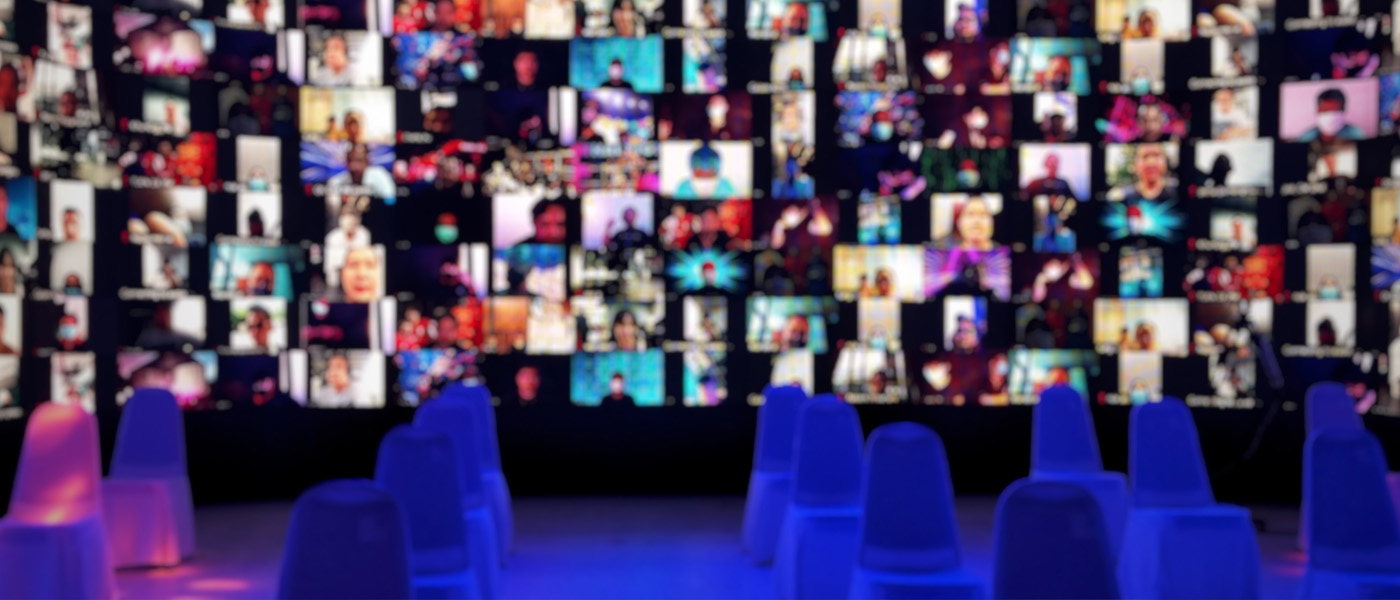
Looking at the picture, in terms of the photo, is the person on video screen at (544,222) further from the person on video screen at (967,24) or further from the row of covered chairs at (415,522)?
the person on video screen at (967,24)

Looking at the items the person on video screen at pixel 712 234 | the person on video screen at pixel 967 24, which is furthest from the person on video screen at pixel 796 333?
the person on video screen at pixel 967 24

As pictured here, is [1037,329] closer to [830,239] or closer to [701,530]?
[830,239]

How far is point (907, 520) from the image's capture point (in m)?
3.87

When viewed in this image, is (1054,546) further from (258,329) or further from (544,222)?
(258,329)

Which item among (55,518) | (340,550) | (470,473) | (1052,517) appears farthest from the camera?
(470,473)

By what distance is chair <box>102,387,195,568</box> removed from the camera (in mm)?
6090

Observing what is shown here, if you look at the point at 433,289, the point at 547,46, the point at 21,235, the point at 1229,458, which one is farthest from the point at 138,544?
the point at 1229,458

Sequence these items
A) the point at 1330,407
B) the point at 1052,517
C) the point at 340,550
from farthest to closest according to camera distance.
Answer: the point at 1330,407
the point at 1052,517
the point at 340,550

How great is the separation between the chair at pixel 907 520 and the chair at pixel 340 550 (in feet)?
5.40

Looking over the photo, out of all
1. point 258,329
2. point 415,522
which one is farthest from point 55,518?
point 258,329

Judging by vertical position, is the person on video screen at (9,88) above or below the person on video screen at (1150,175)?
above

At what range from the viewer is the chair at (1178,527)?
5.02 meters

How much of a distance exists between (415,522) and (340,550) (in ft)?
4.85

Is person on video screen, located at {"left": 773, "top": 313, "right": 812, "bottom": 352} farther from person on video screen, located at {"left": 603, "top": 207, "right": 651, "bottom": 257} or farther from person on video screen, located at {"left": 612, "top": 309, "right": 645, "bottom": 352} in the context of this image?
person on video screen, located at {"left": 603, "top": 207, "right": 651, "bottom": 257}
